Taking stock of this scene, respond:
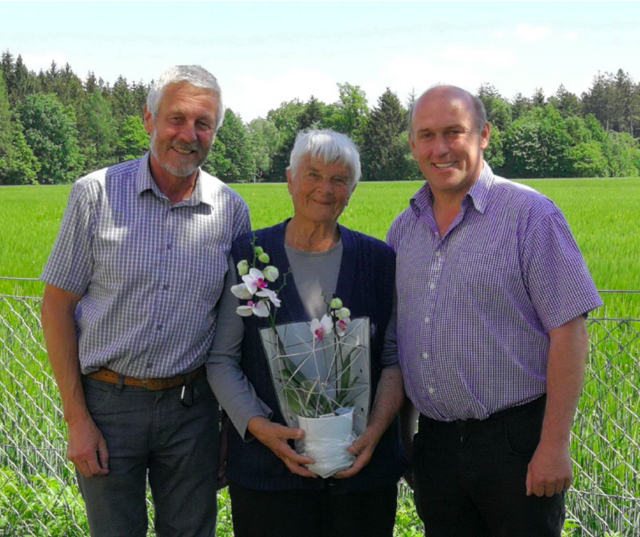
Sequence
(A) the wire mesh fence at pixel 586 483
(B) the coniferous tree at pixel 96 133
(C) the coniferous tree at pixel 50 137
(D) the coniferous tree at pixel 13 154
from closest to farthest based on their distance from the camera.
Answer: (A) the wire mesh fence at pixel 586 483 < (D) the coniferous tree at pixel 13 154 < (C) the coniferous tree at pixel 50 137 < (B) the coniferous tree at pixel 96 133

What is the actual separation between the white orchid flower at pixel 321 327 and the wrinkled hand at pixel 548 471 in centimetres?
71

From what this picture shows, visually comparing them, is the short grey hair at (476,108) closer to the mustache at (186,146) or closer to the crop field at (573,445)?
the mustache at (186,146)

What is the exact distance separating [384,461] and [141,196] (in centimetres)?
115

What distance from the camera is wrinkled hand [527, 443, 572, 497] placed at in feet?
7.33

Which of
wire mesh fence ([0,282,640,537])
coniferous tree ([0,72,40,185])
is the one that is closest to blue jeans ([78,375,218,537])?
wire mesh fence ([0,282,640,537])

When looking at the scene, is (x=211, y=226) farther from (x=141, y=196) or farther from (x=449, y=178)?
(x=449, y=178)

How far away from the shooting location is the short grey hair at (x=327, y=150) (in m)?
2.44

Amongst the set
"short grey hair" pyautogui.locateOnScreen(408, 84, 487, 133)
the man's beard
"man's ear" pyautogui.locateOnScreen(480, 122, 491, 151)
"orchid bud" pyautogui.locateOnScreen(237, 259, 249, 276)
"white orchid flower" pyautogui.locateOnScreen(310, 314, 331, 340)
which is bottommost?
"white orchid flower" pyautogui.locateOnScreen(310, 314, 331, 340)

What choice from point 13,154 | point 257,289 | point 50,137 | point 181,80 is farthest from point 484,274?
point 50,137

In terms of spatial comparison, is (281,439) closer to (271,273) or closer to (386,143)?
(271,273)

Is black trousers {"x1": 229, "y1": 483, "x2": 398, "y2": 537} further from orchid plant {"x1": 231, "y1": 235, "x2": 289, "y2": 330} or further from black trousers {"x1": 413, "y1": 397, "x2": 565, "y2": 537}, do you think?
orchid plant {"x1": 231, "y1": 235, "x2": 289, "y2": 330}

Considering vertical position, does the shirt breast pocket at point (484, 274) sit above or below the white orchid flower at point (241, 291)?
above

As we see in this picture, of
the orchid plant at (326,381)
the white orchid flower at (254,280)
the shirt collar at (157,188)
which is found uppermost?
the shirt collar at (157,188)

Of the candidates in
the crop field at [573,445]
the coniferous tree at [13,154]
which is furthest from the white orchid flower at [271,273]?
the coniferous tree at [13,154]
